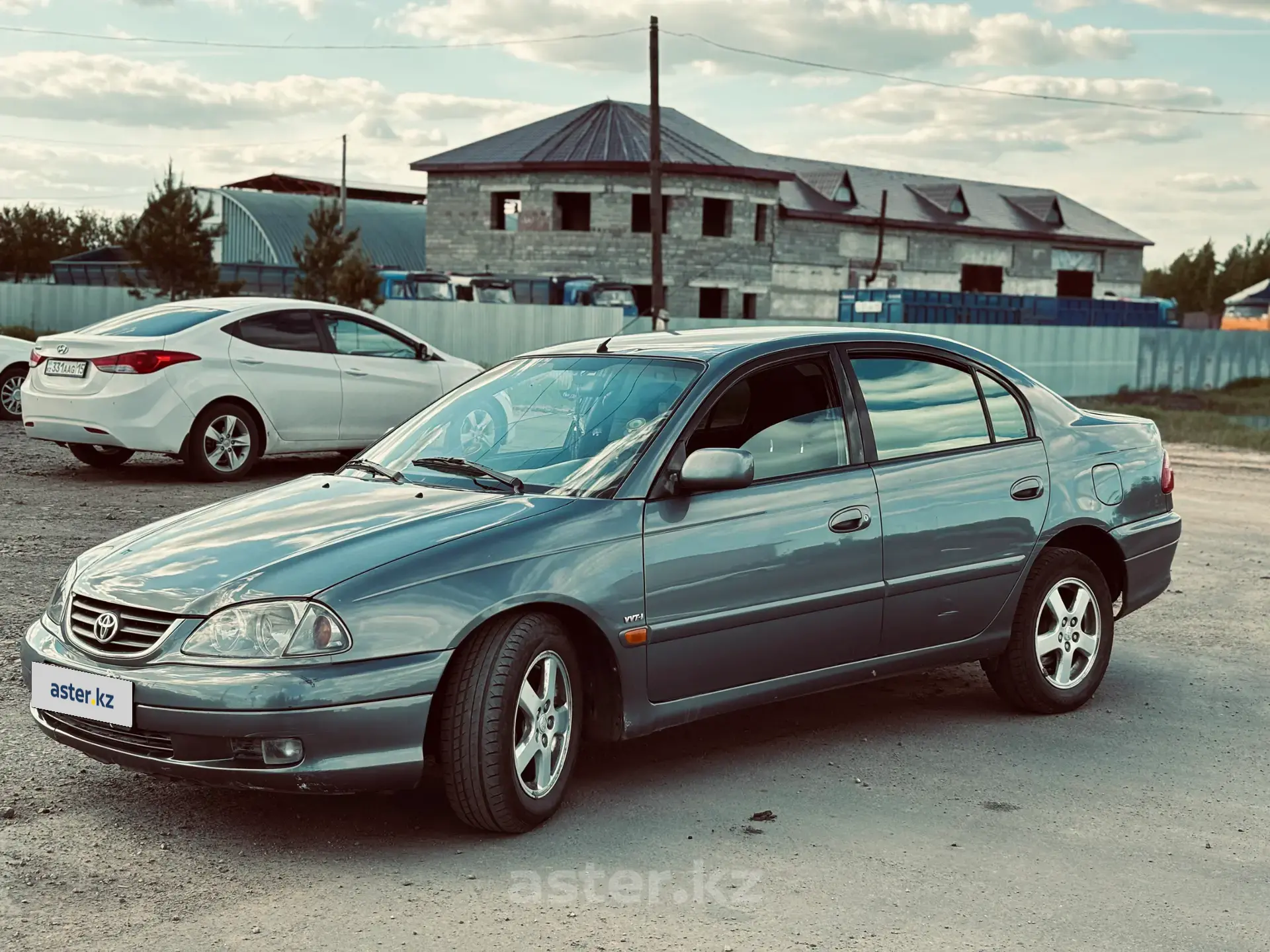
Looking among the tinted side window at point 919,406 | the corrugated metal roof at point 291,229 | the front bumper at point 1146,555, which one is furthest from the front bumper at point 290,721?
the corrugated metal roof at point 291,229

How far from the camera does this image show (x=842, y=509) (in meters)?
5.58

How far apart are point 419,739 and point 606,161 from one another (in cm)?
4789

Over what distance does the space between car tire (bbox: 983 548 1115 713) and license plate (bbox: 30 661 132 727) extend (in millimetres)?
3452

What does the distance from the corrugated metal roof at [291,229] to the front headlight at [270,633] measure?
6080 cm

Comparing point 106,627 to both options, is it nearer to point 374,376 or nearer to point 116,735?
point 116,735

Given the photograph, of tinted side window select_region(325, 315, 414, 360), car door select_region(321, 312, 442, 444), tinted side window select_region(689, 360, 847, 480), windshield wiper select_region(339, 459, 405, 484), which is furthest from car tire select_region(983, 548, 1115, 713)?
tinted side window select_region(325, 315, 414, 360)

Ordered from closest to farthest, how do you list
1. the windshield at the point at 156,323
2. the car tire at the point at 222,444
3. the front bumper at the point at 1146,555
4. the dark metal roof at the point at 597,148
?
the front bumper at the point at 1146,555, the windshield at the point at 156,323, the car tire at the point at 222,444, the dark metal roof at the point at 597,148

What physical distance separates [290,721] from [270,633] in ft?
0.87

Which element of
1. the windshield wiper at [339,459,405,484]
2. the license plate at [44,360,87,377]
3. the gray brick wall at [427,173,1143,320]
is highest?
the gray brick wall at [427,173,1143,320]

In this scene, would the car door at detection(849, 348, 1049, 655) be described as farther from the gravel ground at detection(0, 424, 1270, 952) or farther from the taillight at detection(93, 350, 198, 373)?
the taillight at detection(93, 350, 198, 373)

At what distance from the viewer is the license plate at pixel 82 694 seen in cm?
450

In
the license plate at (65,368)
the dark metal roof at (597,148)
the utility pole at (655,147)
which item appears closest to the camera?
the license plate at (65,368)

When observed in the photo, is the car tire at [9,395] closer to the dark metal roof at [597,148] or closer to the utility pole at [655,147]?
the utility pole at [655,147]

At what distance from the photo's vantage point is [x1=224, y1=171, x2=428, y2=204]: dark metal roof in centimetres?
8156
